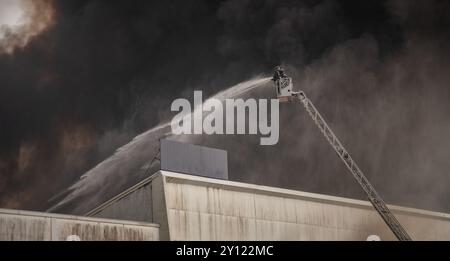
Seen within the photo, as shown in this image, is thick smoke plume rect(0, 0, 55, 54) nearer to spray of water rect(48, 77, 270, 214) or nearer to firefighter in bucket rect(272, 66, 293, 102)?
spray of water rect(48, 77, 270, 214)

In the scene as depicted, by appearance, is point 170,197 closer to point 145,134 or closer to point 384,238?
point 384,238

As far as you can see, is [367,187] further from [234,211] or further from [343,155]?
[234,211]

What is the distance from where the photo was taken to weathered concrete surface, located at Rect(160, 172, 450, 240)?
5084 cm

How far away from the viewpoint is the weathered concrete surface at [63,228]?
43438mm

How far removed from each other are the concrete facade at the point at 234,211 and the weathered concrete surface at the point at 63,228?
1861 mm

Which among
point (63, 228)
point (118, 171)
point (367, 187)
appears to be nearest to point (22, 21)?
point (118, 171)

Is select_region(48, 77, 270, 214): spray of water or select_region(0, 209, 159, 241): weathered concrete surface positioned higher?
select_region(48, 77, 270, 214): spray of water

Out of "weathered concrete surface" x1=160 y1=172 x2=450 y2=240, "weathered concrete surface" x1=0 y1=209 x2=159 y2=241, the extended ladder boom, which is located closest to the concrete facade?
"weathered concrete surface" x1=160 y1=172 x2=450 y2=240

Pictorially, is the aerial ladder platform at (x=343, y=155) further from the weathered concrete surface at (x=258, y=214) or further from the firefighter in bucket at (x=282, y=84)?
the weathered concrete surface at (x=258, y=214)

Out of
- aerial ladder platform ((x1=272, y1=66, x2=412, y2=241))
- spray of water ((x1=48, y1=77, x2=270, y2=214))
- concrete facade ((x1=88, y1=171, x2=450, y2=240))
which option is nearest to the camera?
concrete facade ((x1=88, y1=171, x2=450, y2=240))

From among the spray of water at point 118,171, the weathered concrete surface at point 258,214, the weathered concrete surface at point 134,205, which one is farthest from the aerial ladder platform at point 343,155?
the spray of water at point 118,171

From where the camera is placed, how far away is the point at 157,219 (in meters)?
50.3
